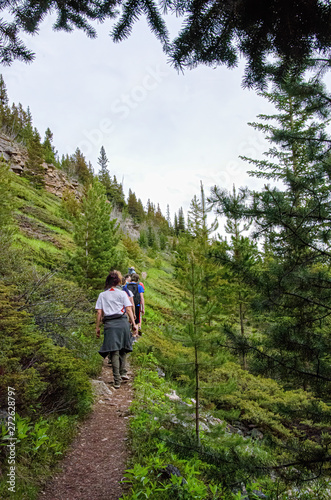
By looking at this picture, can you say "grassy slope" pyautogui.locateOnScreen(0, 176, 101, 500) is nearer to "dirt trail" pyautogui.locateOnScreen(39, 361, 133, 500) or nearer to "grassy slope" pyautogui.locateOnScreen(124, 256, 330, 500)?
"dirt trail" pyautogui.locateOnScreen(39, 361, 133, 500)

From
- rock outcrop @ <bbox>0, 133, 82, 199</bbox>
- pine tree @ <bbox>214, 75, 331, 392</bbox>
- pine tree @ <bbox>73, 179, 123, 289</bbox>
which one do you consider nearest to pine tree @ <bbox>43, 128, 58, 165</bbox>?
rock outcrop @ <bbox>0, 133, 82, 199</bbox>

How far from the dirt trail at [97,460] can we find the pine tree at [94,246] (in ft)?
22.4

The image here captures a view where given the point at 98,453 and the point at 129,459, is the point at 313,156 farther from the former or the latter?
the point at 98,453

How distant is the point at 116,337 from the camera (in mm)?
5754

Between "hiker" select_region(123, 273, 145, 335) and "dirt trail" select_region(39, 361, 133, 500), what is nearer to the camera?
"dirt trail" select_region(39, 361, 133, 500)

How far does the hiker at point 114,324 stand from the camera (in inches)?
226

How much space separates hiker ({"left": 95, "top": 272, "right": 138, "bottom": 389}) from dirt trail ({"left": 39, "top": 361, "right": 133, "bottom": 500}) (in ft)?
2.79

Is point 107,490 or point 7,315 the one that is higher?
point 7,315

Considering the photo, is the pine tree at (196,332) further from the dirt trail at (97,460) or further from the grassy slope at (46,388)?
the grassy slope at (46,388)

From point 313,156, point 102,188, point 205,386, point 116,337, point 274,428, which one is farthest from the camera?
point 102,188

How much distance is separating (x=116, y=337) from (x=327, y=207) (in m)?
4.43

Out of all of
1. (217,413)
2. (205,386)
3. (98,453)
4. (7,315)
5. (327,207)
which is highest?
(327,207)

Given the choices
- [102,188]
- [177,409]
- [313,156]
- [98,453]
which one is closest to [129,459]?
[98,453]

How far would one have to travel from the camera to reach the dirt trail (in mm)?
2938
